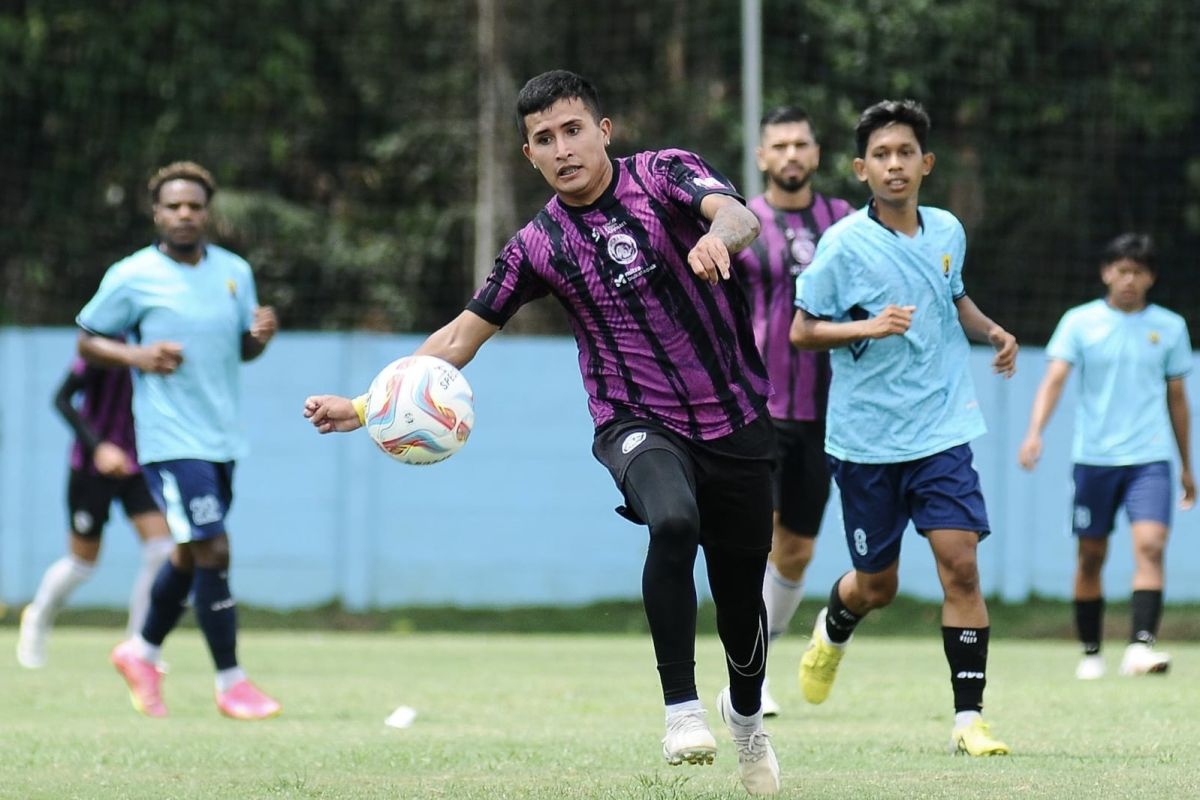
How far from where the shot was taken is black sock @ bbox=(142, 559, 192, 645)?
8.94 meters

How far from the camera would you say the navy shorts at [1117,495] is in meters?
10.8

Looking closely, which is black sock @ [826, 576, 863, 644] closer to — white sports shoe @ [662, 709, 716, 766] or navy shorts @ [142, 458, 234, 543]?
white sports shoe @ [662, 709, 716, 766]

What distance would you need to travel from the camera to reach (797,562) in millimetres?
8672

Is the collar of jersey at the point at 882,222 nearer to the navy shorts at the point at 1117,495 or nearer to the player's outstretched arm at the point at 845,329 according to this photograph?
the player's outstretched arm at the point at 845,329

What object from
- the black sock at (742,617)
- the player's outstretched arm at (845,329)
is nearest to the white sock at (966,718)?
the black sock at (742,617)

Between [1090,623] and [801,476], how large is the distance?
124 inches

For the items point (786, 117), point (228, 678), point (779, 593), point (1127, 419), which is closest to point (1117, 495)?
point (1127, 419)

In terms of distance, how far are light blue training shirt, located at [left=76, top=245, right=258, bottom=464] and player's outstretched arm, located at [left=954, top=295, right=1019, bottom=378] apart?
142 inches

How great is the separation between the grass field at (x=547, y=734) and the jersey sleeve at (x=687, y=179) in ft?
5.76

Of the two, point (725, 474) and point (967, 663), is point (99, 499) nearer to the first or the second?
point (967, 663)

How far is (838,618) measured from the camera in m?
7.61

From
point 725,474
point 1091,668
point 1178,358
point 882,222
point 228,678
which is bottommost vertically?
point 1091,668

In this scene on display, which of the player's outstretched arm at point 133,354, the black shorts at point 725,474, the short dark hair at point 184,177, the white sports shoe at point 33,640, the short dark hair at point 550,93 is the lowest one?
the white sports shoe at point 33,640

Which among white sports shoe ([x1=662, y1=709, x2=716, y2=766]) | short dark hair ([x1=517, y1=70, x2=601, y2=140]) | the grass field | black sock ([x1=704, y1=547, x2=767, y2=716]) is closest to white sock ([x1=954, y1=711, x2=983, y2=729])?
the grass field
